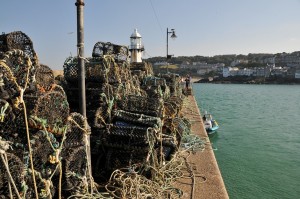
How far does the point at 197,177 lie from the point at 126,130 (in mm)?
1269

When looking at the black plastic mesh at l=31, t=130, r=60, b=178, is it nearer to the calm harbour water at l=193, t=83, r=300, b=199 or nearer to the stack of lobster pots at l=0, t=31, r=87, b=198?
the stack of lobster pots at l=0, t=31, r=87, b=198

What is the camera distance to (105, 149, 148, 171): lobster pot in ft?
12.9

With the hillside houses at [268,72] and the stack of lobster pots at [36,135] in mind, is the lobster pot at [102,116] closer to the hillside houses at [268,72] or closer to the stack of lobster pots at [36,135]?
the stack of lobster pots at [36,135]

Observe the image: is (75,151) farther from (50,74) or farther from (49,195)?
(50,74)

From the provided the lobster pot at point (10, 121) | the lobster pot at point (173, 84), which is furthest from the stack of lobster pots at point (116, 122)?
the lobster pot at point (173, 84)

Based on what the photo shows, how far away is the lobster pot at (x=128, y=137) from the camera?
3.82 m

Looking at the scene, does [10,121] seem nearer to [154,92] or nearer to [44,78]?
[44,78]

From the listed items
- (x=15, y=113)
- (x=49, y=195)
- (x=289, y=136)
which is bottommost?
(x=289, y=136)

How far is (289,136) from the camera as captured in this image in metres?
15.6

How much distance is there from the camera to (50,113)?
3143mm

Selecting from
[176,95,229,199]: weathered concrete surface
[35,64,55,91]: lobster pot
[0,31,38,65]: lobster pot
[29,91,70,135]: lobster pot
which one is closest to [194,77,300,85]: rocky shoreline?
[176,95,229,199]: weathered concrete surface

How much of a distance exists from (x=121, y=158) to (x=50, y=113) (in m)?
1.19

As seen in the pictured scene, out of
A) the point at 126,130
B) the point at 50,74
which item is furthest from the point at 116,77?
the point at 126,130

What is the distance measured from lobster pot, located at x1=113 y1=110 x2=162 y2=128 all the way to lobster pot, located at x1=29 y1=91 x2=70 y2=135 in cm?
106
